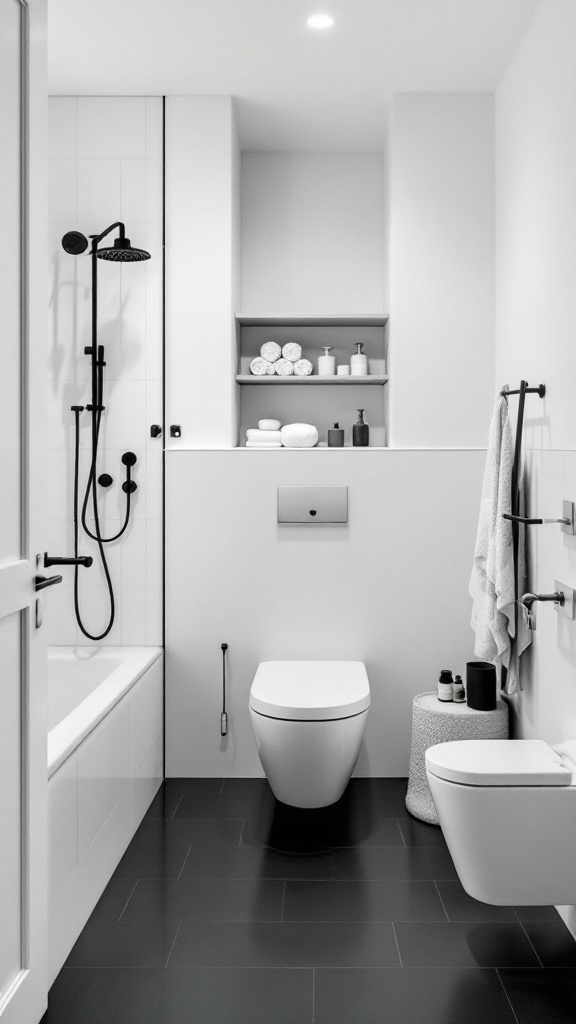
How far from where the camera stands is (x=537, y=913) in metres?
2.30

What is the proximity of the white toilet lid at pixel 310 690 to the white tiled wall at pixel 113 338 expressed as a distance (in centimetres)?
58

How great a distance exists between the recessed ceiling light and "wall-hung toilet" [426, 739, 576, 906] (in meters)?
2.33

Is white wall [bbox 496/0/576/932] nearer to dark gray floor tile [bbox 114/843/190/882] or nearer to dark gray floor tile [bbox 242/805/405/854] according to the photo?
dark gray floor tile [bbox 242/805/405/854]

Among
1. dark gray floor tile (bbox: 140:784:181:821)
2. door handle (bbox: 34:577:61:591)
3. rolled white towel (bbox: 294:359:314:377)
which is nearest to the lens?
door handle (bbox: 34:577:61:591)

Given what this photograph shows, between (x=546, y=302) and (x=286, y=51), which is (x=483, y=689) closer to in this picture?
(x=546, y=302)

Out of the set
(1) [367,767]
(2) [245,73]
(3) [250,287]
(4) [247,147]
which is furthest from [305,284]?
(1) [367,767]

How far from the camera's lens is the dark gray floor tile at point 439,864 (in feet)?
8.23

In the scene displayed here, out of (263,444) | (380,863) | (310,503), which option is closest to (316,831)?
(380,863)

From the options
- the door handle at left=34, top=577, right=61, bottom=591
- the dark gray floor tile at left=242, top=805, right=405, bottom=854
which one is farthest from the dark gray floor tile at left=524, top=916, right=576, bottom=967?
the door handle at left=34, top=577, right=61, bottom=591

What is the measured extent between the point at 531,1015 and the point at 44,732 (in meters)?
1.26

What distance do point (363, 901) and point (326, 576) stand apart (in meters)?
1.26

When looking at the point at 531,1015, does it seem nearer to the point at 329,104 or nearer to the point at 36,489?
the point at 36,489

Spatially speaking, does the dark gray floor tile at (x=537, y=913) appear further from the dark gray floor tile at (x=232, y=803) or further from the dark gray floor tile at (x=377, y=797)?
the dark gray floor tile at (x=232, y=803)

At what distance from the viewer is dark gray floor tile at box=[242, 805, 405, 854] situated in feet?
8.93
